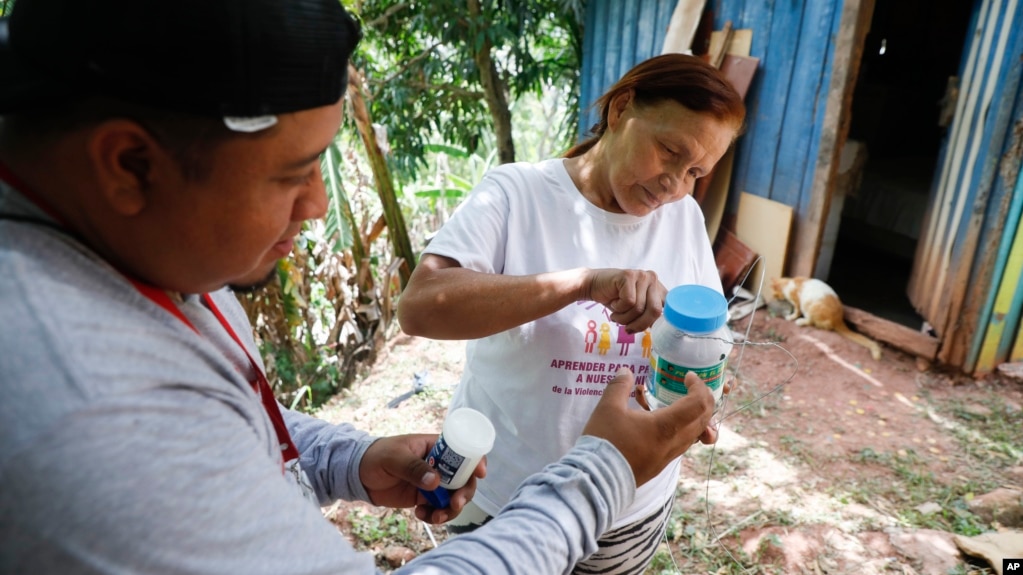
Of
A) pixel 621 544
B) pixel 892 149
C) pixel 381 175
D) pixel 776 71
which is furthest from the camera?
pixel 892 149

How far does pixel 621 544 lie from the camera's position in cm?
166

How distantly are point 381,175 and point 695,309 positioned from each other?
3.50 m

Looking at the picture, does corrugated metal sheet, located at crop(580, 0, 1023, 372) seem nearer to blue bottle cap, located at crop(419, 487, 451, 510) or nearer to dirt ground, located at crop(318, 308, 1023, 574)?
dirt ground, located at crop(318, 308, 1023, 574)

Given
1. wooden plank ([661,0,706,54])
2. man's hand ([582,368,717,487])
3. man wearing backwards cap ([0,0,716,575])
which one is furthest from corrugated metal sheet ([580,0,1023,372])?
man wearing backwards cap ([0,0,716,575])

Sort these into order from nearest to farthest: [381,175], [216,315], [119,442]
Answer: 1. [119,442]
2. [216,315]
3. [381,175]

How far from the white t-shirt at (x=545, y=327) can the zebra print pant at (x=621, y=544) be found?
0.04 metres

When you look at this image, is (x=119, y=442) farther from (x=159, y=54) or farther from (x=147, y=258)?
(x=159, y=54)

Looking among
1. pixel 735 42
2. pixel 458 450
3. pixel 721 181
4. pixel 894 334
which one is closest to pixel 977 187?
pixel 894 334

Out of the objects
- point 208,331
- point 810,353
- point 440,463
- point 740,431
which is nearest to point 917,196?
point 810,353

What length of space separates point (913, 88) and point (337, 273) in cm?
834

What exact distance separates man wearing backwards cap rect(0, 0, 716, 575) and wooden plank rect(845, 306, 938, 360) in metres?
4.90

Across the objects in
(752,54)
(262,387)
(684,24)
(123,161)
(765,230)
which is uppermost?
(684,24)

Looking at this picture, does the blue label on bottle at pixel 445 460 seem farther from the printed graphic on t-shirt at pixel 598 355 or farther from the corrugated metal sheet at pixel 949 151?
the corrugated metal sheet at pixel 949 151

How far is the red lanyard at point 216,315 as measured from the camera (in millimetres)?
642
